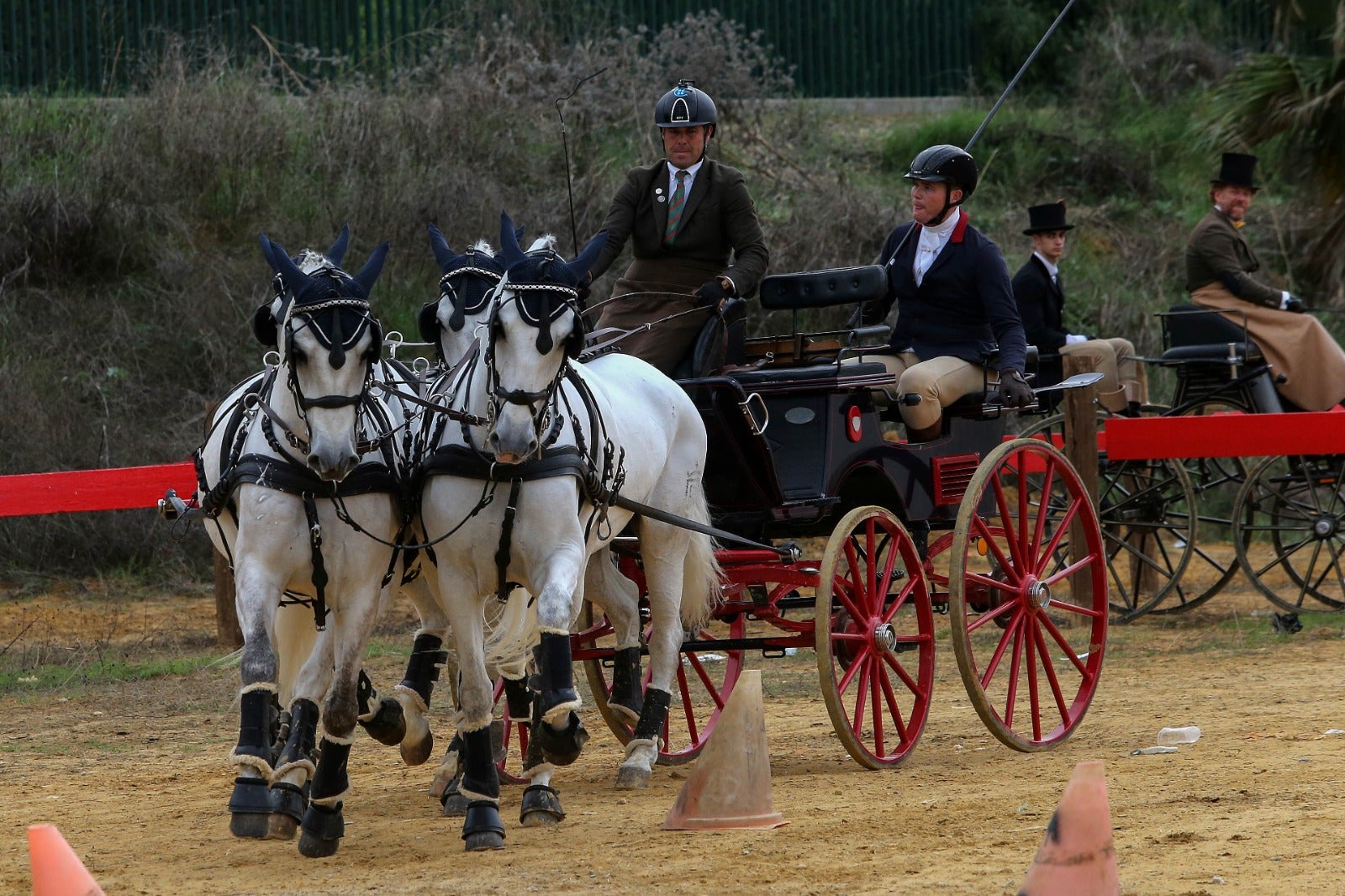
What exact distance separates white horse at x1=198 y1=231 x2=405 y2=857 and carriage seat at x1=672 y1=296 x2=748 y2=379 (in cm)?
188

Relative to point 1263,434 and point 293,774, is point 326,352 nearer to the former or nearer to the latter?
point 293,774

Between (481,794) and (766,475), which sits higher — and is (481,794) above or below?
below

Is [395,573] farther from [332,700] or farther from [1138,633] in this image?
[1138,633]

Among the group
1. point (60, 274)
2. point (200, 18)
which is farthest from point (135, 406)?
point (200, 18)

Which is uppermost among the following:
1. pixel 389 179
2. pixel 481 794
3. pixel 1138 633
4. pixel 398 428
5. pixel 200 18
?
pixel 200 18

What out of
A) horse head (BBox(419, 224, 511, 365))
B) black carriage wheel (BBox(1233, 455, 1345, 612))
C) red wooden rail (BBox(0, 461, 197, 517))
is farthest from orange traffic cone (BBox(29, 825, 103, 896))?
black carriage wheel (BBox(1233, 455, 1345, 612))

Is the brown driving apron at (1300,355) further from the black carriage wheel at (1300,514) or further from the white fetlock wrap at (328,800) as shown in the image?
the white fetlock wrap at (328,800)

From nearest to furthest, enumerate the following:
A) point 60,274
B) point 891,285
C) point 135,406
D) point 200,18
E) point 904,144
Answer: point 891,285 → point 135,406 → point 60,274 → point 200,18 → point 904,144

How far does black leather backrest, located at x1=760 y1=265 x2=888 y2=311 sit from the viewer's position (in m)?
7.46

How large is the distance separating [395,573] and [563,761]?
0.91 meters

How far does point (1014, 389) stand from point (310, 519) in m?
3.28

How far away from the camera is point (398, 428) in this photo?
562 centimetres

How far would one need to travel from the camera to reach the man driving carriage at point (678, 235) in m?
7.55

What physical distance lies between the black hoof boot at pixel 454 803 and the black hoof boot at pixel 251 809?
3.00 feet
